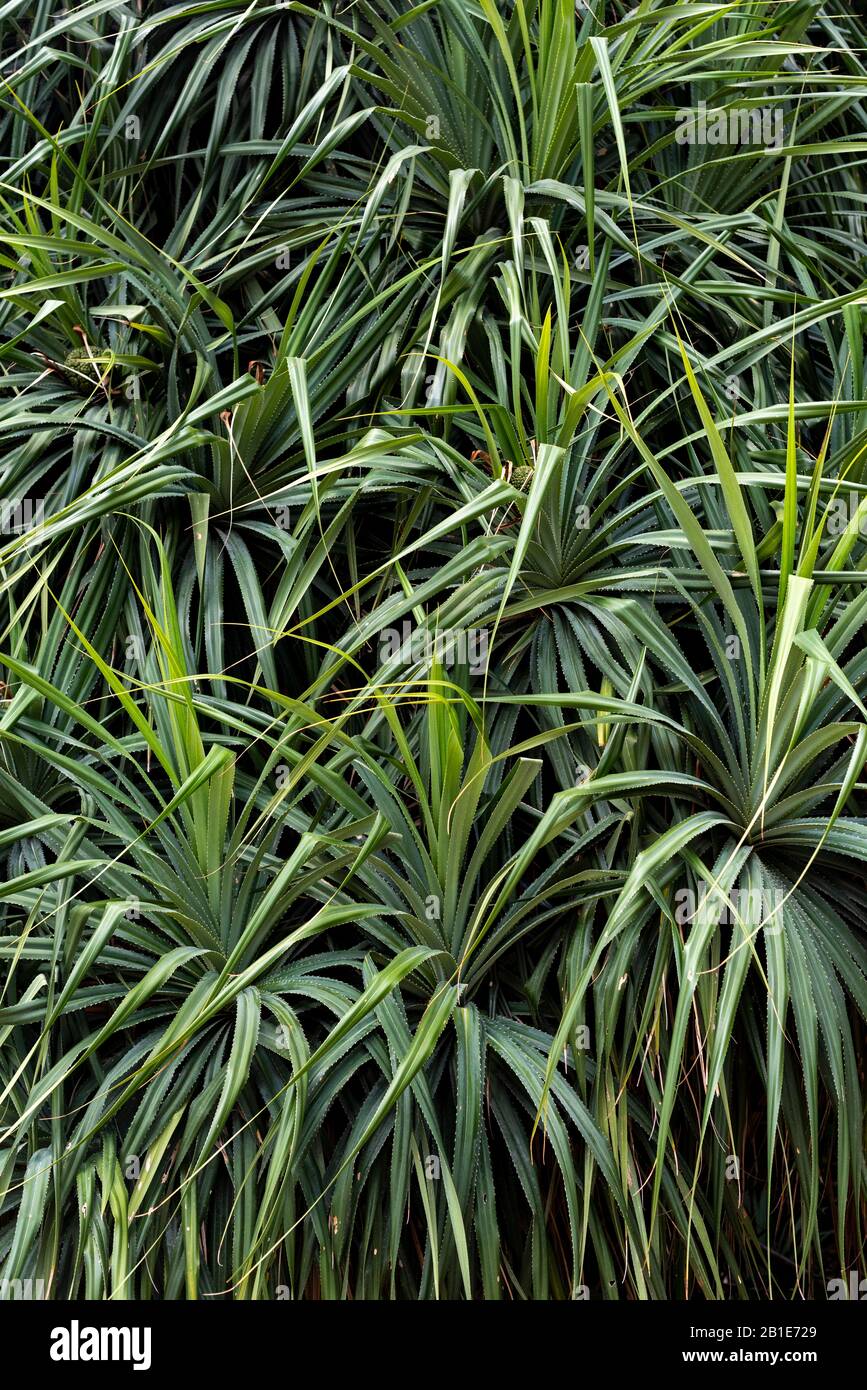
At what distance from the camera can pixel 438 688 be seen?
109cm

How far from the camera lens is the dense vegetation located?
1.04 meters

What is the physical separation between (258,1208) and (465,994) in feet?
0.97

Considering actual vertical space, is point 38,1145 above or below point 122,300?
below

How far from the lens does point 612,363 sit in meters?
1.19

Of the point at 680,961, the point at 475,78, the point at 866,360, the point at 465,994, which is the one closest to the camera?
the point at 680,961

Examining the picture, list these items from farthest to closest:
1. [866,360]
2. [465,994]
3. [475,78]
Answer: [866,360] → [475,78] → [465,994]

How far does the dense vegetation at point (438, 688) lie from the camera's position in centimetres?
104

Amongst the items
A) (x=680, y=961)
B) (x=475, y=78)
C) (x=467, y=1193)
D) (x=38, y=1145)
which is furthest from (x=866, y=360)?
(x=38, y=1145)

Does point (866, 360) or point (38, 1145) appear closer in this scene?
point (38, 1145)

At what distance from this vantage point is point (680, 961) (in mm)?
1005
